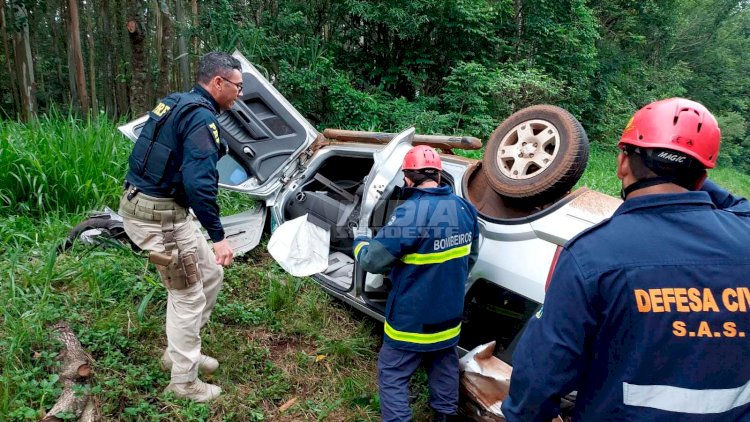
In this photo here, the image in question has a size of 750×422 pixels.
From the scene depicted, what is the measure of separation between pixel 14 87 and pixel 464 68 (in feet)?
43.1

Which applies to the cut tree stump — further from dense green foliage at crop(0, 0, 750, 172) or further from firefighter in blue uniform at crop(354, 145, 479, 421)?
dense green foliage at crop(0, 0, 750, 172)

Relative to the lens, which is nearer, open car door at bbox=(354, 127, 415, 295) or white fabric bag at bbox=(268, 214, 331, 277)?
open car door at bbox=(354, 127, 415, 295)

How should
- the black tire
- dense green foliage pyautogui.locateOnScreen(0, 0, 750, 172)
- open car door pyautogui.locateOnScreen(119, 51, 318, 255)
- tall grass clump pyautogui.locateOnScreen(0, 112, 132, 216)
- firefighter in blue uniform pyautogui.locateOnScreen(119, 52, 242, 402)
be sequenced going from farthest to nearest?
dense green foliage pyautogui.locateOnScreen(0, 0, 750, 172), open car door pyautogui.locateOnScreen(119, 51, 318, 255), tall grass clump pyautogui.locateOnScreen(0, 112, 132, 216), the black tire, firefighter in blue uniform pyautogui.locateOnScreen(119, 52, 242, 402)

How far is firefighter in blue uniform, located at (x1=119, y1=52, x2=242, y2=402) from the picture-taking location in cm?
218

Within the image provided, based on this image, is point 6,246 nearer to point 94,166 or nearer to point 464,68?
point 94,166

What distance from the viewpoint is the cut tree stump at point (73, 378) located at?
2189 millimetres

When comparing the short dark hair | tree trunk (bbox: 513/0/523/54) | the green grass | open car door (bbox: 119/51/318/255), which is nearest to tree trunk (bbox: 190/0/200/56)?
open car door (bbox: 119/51/318/255)

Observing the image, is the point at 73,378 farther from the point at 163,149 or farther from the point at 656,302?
the point at 656,302

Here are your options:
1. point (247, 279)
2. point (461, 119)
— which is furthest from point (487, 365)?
point (461, 119)

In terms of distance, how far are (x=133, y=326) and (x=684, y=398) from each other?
274 cm

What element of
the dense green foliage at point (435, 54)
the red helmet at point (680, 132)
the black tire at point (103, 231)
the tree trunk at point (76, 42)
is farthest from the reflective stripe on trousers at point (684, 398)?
the tree trunk at point (76, 42)

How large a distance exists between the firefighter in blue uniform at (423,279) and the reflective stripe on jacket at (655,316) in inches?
43.2

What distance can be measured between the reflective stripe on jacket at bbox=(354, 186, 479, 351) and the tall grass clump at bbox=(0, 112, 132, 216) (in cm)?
292

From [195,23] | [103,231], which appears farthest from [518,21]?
[103,231]
